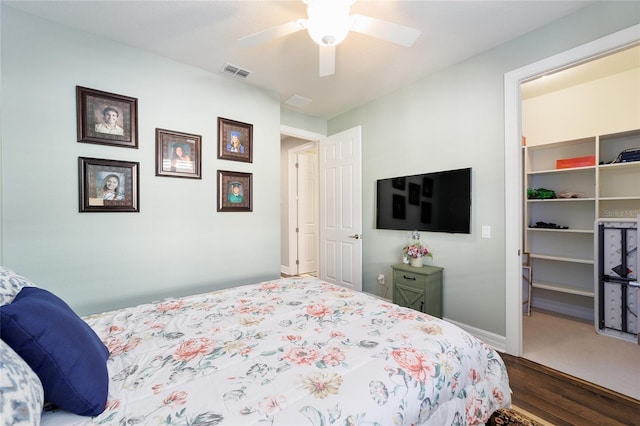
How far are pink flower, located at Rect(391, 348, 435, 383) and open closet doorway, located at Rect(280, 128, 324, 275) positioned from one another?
13.8 feet

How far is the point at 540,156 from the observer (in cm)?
363

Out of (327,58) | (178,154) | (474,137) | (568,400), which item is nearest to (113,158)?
(178,154)

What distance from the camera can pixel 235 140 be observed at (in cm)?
295

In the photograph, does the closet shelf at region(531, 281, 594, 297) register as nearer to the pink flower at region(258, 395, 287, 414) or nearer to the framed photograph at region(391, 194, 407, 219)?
the framed photograph at region(391, 194, 407, 219)

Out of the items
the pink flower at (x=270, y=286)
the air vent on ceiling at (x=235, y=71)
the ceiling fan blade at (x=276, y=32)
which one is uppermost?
the air vent on ceiling at (x=235, y=71)

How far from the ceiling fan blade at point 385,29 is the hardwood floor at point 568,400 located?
8.00 ft

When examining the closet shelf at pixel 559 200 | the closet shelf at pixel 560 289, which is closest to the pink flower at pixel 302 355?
the closet shelf at pixel 560 289

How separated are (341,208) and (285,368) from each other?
2.92 meters

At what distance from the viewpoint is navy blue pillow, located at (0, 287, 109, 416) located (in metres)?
0.77

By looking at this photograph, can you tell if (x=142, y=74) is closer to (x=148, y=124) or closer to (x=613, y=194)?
(x=148, y=124)

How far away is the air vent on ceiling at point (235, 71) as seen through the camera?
8.86 ft

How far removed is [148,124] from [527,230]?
463 cm

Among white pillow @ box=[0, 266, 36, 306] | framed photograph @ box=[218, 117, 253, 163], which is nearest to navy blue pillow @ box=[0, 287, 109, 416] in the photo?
white pillow @ box=[0, 266, 36, 306]

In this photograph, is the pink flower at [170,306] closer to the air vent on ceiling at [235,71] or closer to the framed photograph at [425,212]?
the air vent on ceiling at [235,71]
